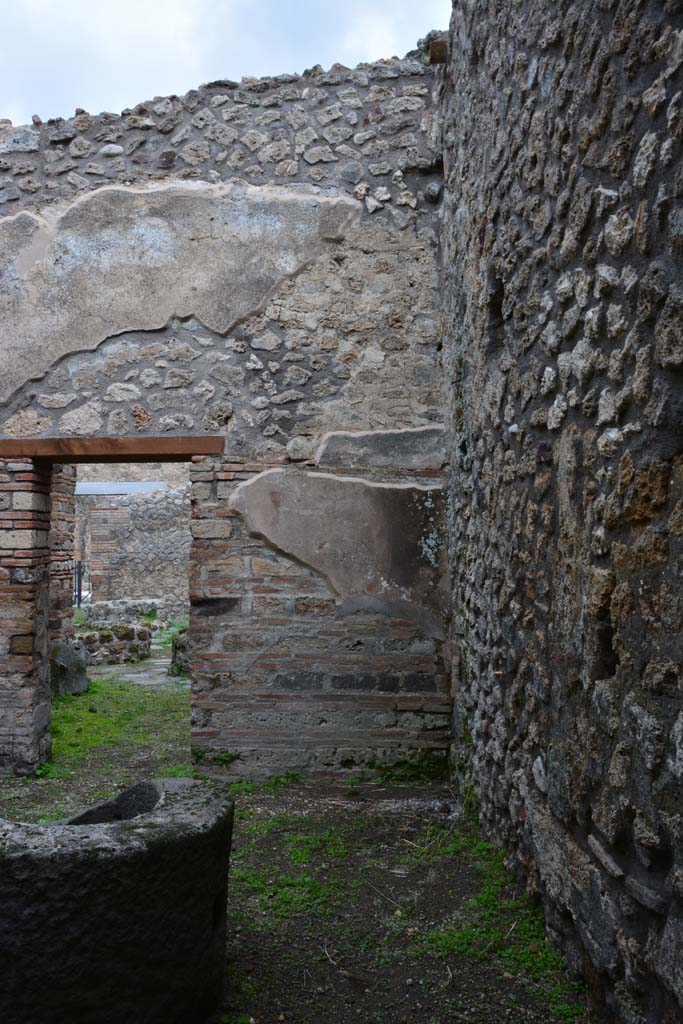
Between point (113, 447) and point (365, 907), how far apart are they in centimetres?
294

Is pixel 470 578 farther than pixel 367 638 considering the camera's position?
No

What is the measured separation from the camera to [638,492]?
Result: 1.82 m

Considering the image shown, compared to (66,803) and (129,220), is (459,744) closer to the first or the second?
(66,803)

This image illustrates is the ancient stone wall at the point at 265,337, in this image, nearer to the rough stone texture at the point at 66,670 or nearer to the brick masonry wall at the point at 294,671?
the brick masonry wall at the point at 294,671

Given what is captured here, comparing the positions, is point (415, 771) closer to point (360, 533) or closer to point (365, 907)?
point (360, 533)

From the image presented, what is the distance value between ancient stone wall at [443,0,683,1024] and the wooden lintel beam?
→ 5.87 feet

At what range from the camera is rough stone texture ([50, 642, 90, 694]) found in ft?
23.3

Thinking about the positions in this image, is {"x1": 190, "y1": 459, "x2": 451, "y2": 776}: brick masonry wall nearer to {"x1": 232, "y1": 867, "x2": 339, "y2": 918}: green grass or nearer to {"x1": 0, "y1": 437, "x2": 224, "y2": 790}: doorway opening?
{"x1": 0, "y1": 437, "x2": 224, "y2": 790}: doorway opening

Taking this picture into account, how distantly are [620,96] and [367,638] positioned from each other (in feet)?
10.4

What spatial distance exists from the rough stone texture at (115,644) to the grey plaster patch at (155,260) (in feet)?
17.0

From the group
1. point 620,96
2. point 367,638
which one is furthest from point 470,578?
point 620,96

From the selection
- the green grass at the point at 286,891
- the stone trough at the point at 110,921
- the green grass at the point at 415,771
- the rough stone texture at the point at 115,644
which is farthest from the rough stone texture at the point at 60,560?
the stone trough at the point at 110,921

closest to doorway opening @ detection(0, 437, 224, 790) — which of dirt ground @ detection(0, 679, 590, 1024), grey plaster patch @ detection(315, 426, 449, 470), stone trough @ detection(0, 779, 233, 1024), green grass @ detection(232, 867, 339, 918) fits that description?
dirt ground @ detection(0, 679, 590, 1024)

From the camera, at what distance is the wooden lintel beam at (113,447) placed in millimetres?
4656
